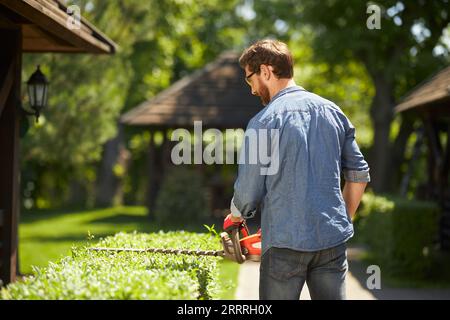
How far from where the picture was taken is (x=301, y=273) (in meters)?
3.88

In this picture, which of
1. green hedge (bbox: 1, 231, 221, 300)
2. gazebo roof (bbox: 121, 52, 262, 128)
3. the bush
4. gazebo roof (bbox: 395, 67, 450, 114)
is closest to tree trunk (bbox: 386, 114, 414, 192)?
gazebo roof (bbox: 121, 52, 262, 128)

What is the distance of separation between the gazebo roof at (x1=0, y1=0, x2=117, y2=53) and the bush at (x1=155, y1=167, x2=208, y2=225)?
9351 mm

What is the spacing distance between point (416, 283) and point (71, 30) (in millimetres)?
6143

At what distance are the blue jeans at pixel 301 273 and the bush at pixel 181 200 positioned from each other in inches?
590

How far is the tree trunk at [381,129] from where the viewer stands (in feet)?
67.5

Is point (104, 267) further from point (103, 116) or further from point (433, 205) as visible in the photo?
point (103, 116)

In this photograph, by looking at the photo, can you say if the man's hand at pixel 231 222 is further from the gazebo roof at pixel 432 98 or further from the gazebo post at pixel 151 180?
the gazebo post at pixel 151 180

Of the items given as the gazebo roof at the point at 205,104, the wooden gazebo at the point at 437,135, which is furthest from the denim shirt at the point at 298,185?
the gazebo roof at the point at 205,104

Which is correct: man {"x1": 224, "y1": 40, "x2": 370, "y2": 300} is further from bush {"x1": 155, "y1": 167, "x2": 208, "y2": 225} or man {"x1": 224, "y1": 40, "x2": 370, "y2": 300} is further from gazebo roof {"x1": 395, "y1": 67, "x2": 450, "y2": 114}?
bush {"x1": 155, "y1": 167, "x2": 208, "y2": 225}

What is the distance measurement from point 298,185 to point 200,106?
16818 millimetres

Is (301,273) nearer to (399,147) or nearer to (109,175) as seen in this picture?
(399,147)

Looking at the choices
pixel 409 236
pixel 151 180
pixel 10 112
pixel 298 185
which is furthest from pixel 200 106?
pixel 298 185

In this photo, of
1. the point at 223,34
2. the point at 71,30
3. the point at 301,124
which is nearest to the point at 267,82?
the point at 301,124

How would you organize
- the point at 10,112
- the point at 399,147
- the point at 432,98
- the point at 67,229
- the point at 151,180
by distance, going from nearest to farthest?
the point at 10,112
the point at 432,98
the point at 67,229
the point at 399,147
the point at 151,180
